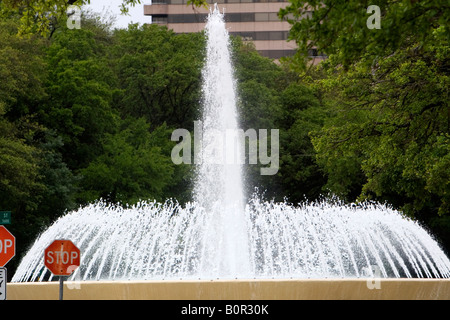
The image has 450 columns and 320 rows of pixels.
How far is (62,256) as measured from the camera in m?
13.9

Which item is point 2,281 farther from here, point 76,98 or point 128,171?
point 128,171

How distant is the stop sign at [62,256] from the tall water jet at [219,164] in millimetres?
10704

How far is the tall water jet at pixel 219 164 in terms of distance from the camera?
84.7 ft

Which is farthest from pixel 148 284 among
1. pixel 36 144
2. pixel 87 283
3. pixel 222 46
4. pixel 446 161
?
pixel 222 46

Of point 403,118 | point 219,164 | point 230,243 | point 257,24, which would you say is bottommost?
point 230,243

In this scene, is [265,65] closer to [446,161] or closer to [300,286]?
[446,161]

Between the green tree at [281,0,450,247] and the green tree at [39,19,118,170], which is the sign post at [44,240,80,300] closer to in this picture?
the green tree at [281,0,450,247]

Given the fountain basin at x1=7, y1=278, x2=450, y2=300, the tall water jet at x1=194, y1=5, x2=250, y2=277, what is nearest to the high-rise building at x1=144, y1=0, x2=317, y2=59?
the tall water jet at x1=194, y1=5, x2=250, y2=277

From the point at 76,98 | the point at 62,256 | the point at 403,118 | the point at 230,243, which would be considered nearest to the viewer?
the point at 62,256

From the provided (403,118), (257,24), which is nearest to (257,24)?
(257,24)

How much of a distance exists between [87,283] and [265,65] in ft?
138

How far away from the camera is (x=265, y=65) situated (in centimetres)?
5700

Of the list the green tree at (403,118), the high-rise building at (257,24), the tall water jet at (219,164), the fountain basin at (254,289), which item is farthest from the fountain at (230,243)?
the high-rise building at (257,24)

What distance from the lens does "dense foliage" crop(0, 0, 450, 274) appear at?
603 inches
